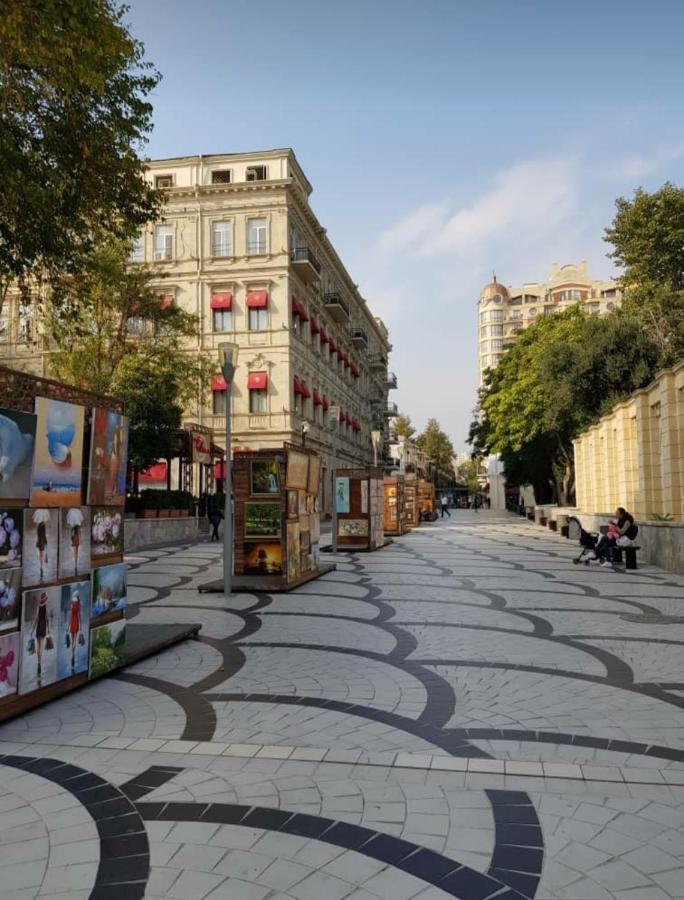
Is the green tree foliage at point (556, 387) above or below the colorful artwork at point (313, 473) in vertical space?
above

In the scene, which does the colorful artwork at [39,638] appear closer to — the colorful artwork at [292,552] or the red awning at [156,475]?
the colorful artwork at [292,552]

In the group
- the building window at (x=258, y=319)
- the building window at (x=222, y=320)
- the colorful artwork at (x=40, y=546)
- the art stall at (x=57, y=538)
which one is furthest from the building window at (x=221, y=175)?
the colorful artwork at (x=40, y=546)

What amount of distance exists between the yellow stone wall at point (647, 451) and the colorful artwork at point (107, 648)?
505 inches

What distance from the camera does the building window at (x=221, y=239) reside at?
39.1 m

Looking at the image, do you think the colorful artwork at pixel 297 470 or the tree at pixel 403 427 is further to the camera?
the tree at pixel 403 427

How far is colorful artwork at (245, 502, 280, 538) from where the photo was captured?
40.0 ft

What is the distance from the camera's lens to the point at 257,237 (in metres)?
39.0

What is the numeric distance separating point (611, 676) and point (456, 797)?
3002 mm

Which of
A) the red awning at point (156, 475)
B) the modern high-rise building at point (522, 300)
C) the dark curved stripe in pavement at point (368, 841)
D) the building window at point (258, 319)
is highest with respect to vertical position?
the modern high-rise building at point (522, 300)

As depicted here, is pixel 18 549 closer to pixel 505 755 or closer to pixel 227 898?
pixel 227 898

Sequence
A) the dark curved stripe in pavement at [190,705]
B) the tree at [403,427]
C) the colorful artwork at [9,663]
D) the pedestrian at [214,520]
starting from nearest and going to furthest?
the dark curved stripe in pavement at [190,705] → the colorful artwork at [9,663] → the pedestrian at [214,520] → the tree at [403,427]

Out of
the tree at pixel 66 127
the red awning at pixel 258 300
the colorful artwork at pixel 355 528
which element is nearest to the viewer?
the tree at pixel 66 127

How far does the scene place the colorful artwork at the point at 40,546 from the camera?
485 cm

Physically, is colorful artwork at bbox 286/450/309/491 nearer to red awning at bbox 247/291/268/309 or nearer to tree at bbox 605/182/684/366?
tree at bbox 605/182/684/366
